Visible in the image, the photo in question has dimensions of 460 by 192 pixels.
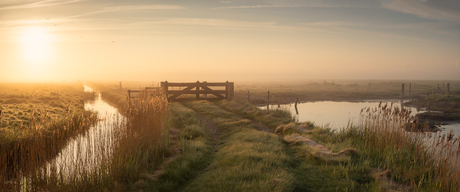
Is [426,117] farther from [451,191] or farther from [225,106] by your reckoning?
[451,191]

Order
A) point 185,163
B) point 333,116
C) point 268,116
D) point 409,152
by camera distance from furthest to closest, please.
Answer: point 333,116 < point 268,116 < point 409,152 < point 185,163

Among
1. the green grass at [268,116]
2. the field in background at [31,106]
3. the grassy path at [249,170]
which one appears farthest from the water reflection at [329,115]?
the field in background at [31,106]

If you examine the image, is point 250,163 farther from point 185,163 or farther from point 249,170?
point 185,163

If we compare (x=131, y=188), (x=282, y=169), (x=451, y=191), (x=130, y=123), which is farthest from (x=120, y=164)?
(x=451, y=191)

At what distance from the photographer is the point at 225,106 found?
20109 millimetres

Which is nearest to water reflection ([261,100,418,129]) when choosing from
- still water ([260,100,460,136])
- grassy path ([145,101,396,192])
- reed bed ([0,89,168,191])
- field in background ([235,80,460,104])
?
still water ([260,100,460,136])

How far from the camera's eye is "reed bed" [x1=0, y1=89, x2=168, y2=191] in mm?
4797

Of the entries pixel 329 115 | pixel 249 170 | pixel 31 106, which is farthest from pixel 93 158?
pixel 329 115

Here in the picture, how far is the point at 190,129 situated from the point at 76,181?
5.50m

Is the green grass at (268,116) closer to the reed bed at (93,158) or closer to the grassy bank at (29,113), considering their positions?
the reed bed at (93,158)

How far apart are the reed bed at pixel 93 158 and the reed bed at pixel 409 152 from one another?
6112mm

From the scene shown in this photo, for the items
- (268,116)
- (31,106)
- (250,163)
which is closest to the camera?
(250,163)

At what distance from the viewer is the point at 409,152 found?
6961 mm

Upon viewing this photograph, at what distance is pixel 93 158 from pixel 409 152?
27.0ft
